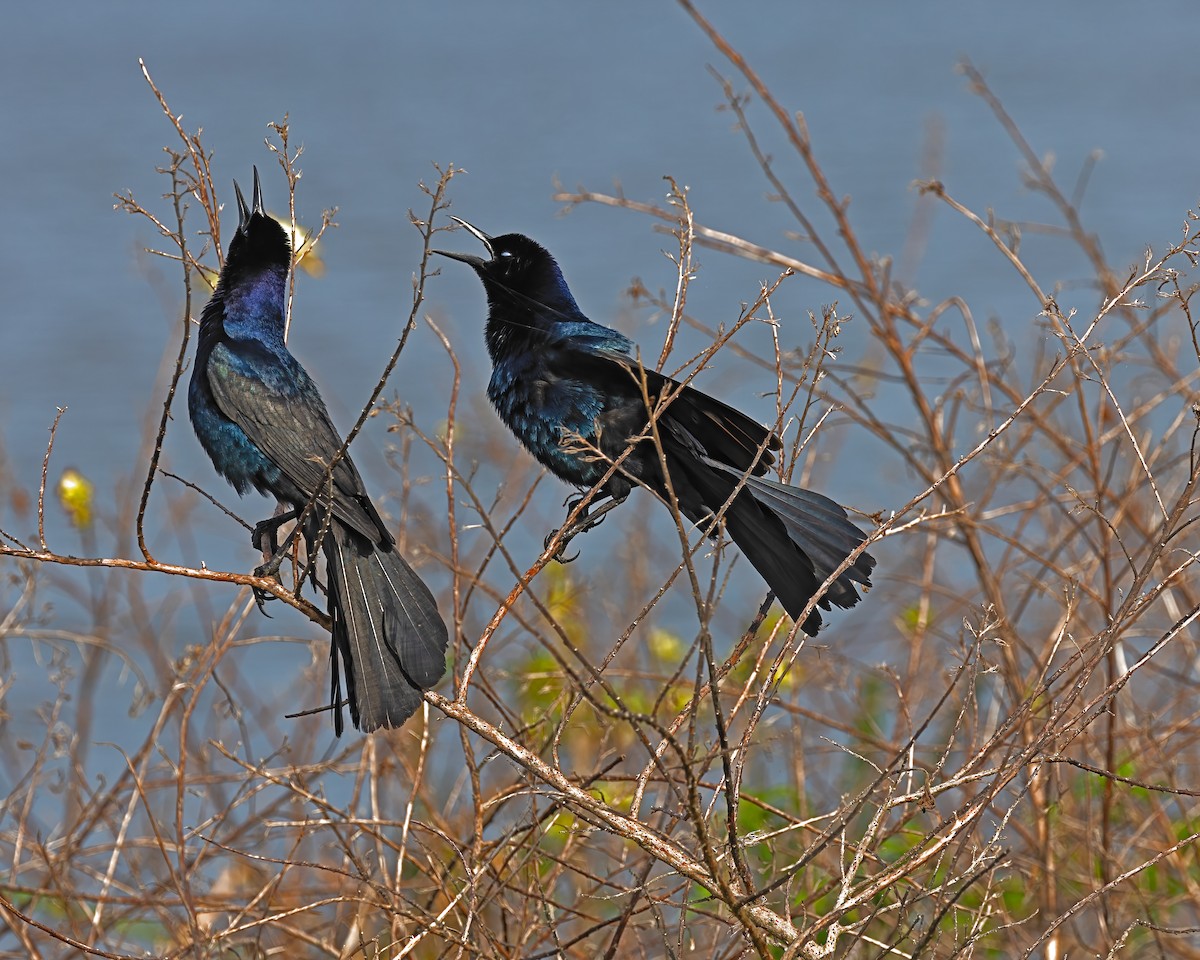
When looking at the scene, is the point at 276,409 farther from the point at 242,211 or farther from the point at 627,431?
the point at 627,431

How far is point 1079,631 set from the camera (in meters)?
5.09

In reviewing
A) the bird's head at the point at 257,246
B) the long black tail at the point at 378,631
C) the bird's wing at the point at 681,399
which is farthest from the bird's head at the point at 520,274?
the long black tail at the point at 378,631

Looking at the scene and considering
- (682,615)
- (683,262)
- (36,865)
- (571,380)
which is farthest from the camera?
(682,615)

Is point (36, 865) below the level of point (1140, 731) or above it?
above

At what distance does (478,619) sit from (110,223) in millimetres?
8268

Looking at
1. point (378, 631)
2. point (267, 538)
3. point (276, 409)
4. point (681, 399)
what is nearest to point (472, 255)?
point (276, 409)

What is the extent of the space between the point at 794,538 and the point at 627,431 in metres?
0.86

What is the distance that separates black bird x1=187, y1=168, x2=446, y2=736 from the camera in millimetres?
3301

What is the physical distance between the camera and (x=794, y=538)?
10.3ft

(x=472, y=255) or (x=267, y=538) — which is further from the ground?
(x=472, y=255)

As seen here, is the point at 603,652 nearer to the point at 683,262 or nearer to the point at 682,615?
the point at 682,615

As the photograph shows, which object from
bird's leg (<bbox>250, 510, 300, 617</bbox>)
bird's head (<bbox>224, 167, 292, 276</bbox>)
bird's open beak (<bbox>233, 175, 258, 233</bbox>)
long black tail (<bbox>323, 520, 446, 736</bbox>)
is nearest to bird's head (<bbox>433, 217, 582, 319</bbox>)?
bird's head (<bbox>224, 167, 292, 276</bbox>)

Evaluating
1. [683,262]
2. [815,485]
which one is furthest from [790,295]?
[683,262]

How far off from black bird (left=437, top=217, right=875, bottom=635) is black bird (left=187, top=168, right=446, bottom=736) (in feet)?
1.55
